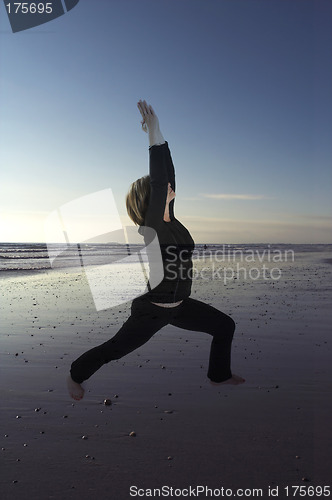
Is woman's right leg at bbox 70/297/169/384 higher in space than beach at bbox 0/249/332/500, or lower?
higher

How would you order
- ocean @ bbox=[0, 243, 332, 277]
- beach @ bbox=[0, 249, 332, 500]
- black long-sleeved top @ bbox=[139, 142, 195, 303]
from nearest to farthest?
black long-sleeved top @ bbox=[139, 142, 195, 303], beach @ bbox=[0, 249, 332, 500], ocean @ bbox=[0, 243, 332, 277]

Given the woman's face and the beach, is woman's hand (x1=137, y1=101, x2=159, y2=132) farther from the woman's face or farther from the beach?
the beach

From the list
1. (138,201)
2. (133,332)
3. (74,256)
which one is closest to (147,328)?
(133,332)

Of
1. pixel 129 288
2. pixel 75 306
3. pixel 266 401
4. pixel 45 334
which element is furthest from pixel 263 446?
pixel 129 288

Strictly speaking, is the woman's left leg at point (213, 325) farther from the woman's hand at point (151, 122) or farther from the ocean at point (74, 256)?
the ocean at point (74, 256)

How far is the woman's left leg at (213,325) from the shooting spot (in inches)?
133

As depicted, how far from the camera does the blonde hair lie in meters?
3.22

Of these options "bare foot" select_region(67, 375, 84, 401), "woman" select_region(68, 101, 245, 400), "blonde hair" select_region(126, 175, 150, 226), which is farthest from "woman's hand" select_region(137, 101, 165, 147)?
"bare foot" select_region(67, 375, 84, 401)

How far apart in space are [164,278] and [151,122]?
1150 mm

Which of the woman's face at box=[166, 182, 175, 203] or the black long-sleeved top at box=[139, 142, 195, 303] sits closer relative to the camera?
the black long-sleeved top at box=[139, 142, 195, 303]

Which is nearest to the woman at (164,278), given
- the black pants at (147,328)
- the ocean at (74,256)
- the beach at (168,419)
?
the black pants at (147,328)

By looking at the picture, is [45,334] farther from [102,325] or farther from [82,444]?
[82,444]

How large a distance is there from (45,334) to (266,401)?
4.19 meters

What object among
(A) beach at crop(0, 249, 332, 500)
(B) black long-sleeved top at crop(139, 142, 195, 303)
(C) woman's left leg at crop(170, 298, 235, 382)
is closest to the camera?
(B) black long-sleeved top at crop(139, 142, 195, 303)
